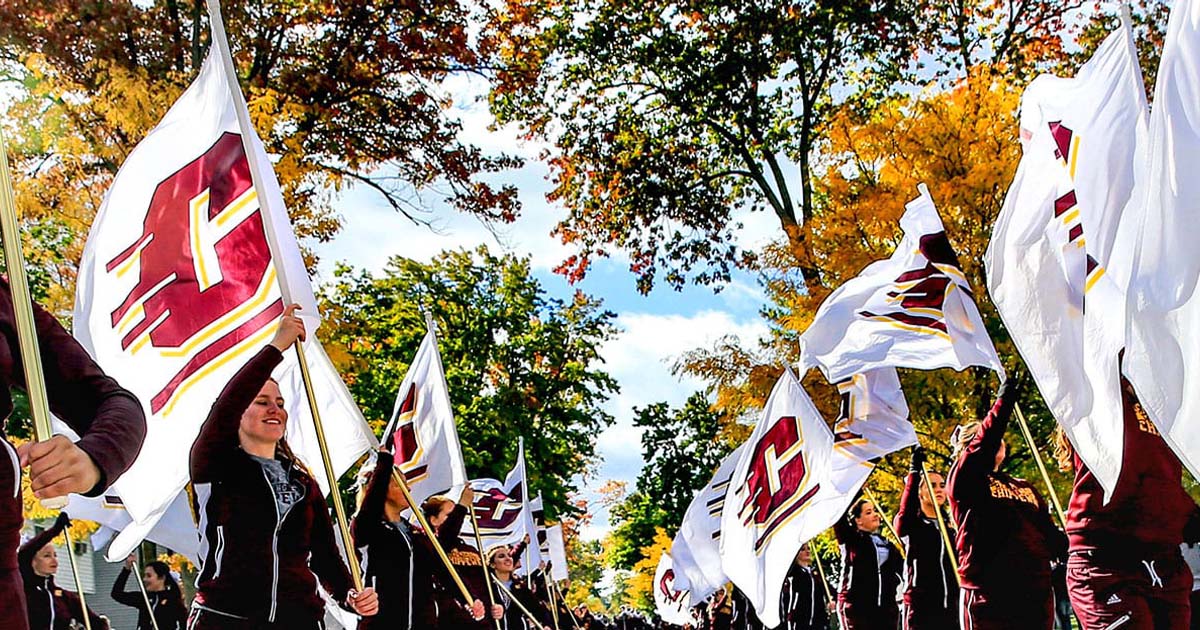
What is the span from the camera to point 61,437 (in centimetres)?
280

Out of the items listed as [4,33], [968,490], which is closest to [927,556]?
[968,490]

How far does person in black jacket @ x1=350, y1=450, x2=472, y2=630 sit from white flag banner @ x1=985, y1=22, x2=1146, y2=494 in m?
4.32

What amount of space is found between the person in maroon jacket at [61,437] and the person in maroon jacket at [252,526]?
6.97 ft

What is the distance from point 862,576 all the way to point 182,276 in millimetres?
8182

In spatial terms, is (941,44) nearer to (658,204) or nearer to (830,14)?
(830,14)

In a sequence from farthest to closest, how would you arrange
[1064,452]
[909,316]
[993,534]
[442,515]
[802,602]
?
[802,602] → [442,515] → [909,316] → [993,534] → [1064,452]

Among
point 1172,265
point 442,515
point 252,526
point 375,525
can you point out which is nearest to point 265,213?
point 252,526

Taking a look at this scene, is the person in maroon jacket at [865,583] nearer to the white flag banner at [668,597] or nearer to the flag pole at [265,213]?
the flag pole at [265,213]

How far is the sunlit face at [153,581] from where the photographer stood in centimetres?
1380

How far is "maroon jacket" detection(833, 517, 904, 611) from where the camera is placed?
12133mm

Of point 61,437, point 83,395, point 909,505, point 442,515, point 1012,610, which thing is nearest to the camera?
point 61,437

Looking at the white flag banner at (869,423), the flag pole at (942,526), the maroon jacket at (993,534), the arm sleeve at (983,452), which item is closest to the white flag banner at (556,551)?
the white flag banner at (869,423)

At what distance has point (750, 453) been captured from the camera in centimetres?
1148

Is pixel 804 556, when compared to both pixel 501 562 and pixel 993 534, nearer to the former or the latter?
pixel 501 562
